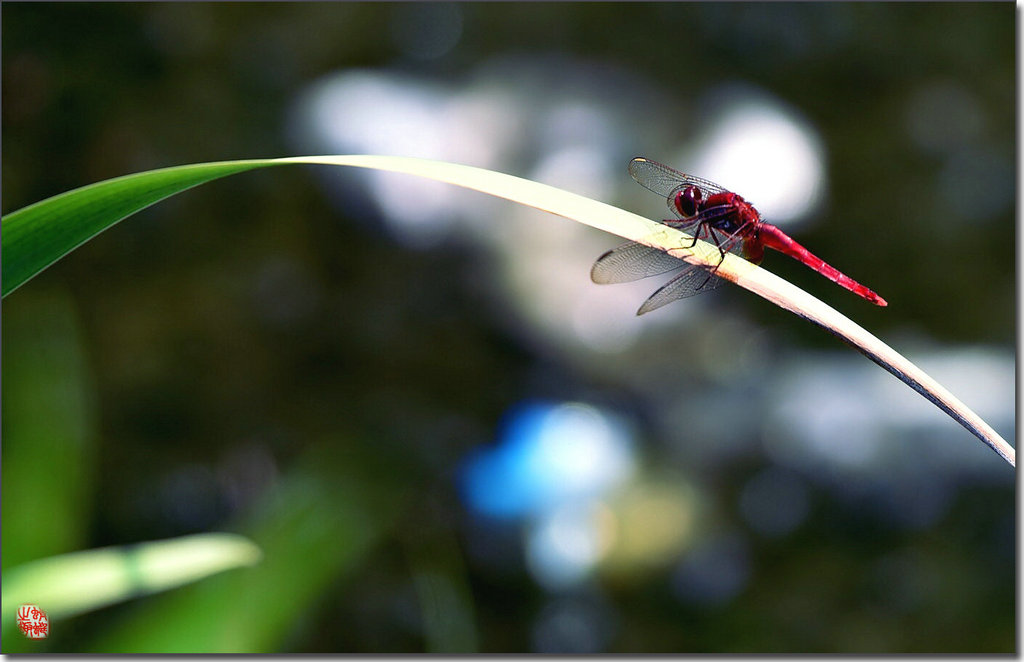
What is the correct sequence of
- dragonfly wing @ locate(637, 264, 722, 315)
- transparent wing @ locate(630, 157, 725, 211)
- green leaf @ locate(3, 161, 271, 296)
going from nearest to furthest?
1. green leaf @ locate(3, 161, 271, 296)
2. dragonfly wing @ locate(637, 264, 722, 315)
3. transparent wing @ locate(630, 157, 725, 211)

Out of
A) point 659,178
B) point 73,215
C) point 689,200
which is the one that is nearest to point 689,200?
point 689,200

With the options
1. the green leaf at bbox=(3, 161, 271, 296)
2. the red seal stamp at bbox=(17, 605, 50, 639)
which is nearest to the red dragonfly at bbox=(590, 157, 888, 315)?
the green leaf at bbox=(3, 161, 271, 296)

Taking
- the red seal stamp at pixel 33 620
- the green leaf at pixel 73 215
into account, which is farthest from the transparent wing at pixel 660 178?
the red seal stamp at pixel 33 620

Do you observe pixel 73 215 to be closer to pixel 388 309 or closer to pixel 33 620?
pixel 33 620

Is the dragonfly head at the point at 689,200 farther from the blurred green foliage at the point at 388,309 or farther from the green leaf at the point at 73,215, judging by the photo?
the blurred green foliage at the point at 388,309

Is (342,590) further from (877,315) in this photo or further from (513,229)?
(877,315)

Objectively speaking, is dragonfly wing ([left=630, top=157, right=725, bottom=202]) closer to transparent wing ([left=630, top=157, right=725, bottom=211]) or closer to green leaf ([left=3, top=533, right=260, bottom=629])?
transparent wing ([left=630, top=157, right=725, bottom=211])

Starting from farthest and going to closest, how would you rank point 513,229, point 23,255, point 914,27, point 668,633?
1. point 914,27
2. point 668,633
3. point 513,229
4. point 23,255

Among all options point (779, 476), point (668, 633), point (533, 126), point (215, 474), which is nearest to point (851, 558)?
point (779, 476)
